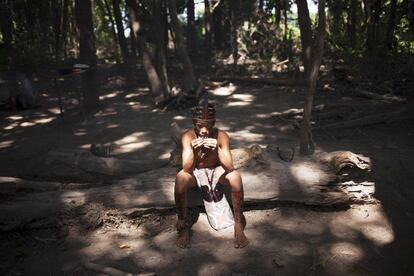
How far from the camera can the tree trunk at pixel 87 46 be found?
10219 millimetres

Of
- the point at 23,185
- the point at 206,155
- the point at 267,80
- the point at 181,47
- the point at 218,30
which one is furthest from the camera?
the point at 218,30

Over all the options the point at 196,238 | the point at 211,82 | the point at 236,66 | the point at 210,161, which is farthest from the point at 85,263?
the point at 236,66

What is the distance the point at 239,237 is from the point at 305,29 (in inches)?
356

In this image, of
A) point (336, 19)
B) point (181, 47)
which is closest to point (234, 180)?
point (181, 47)

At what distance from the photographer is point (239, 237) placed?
385cm

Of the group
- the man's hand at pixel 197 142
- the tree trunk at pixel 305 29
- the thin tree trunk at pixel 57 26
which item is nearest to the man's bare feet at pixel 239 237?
the man's hand at pixel 197 142

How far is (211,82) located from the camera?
539 inches

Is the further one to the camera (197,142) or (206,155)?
(206,155)

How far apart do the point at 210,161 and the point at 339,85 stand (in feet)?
26.7

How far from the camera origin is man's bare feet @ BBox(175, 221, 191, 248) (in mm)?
3859

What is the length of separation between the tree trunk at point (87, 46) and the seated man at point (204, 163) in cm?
718

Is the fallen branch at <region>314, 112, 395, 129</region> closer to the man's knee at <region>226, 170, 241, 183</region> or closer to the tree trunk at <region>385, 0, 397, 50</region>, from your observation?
the man's knee at <region>226, 170, 241, 183</region>

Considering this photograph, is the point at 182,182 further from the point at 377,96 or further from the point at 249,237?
the point at 377,96

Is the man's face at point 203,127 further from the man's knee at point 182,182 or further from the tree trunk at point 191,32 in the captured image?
the tree trunk at point 191,32
